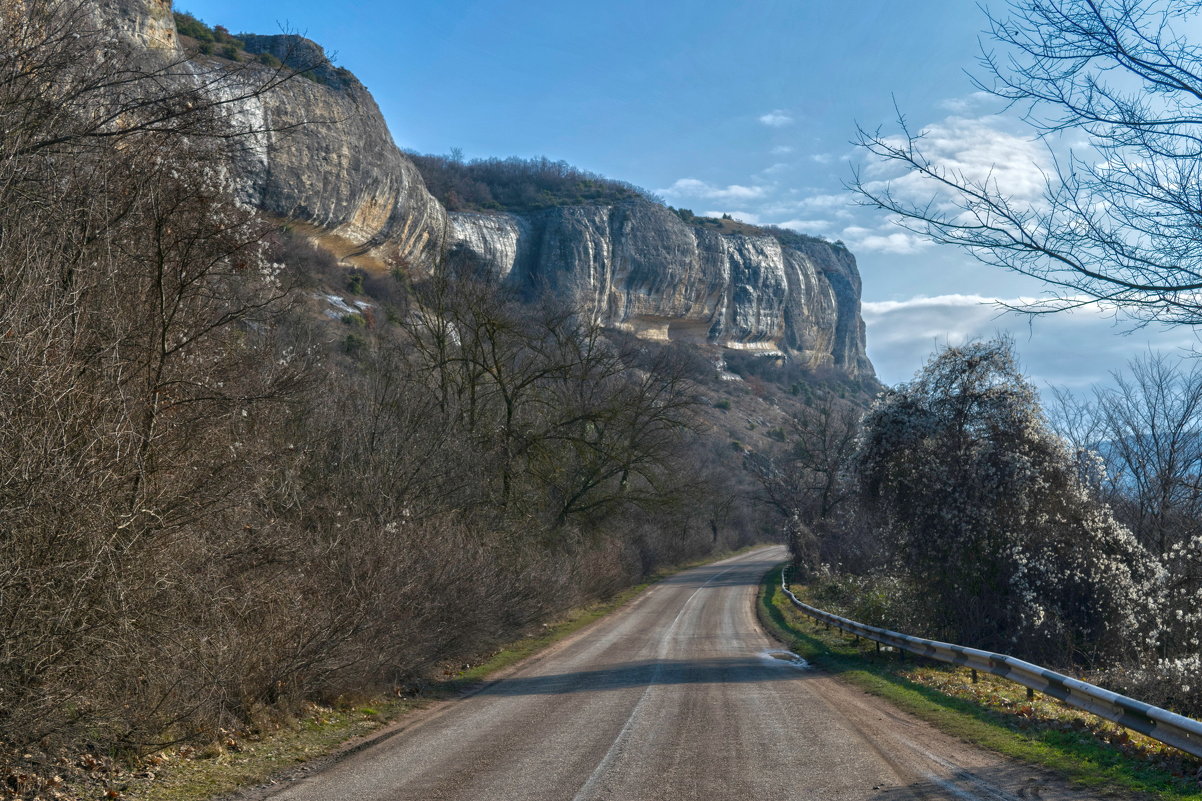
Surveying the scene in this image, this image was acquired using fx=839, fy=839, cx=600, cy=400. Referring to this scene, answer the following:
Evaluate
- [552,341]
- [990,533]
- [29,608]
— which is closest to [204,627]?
[29,608]

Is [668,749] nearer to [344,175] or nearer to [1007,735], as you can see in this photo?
[1007,735]

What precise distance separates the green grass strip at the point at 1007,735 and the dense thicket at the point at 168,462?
6699 mm

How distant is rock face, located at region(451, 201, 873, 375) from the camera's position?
109 metres

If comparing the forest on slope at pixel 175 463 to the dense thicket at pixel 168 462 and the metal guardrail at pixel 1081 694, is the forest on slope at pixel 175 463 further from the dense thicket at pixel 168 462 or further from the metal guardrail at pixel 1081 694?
the metal guardrail at pixel 1081 694

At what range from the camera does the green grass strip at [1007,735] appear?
6.43 metres

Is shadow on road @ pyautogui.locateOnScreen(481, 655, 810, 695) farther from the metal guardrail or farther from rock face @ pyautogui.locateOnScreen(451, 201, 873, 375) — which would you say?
rock face @ pyautogui.locateOnScreen(451, 201, 873, 375)

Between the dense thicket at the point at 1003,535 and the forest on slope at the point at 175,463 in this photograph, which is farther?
the dense thicket at the point at 1003,535

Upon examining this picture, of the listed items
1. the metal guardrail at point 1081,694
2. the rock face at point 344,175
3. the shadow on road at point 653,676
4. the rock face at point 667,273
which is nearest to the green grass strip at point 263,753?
the shadow on road at point 653,676

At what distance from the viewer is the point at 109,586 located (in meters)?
6.38

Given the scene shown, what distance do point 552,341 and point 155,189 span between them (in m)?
21.8

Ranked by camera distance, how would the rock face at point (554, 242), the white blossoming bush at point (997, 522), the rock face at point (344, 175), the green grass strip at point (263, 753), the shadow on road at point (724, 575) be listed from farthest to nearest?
the rock face at point (344, 175)
the rock face at point (554, 242)
the shadow on road at point (724, 575)
the white blossoming bush at point (997, 522)
the green grass strip at point (263, 753)

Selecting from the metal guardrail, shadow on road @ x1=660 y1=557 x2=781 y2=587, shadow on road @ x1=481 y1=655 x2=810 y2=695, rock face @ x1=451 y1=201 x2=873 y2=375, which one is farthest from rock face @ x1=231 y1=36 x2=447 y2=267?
the metal guardrail

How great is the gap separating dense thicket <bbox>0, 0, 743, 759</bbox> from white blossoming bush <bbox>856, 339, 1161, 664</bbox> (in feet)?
27.5

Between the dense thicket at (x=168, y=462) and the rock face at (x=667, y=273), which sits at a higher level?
the rock face at (x=667, y=273)
